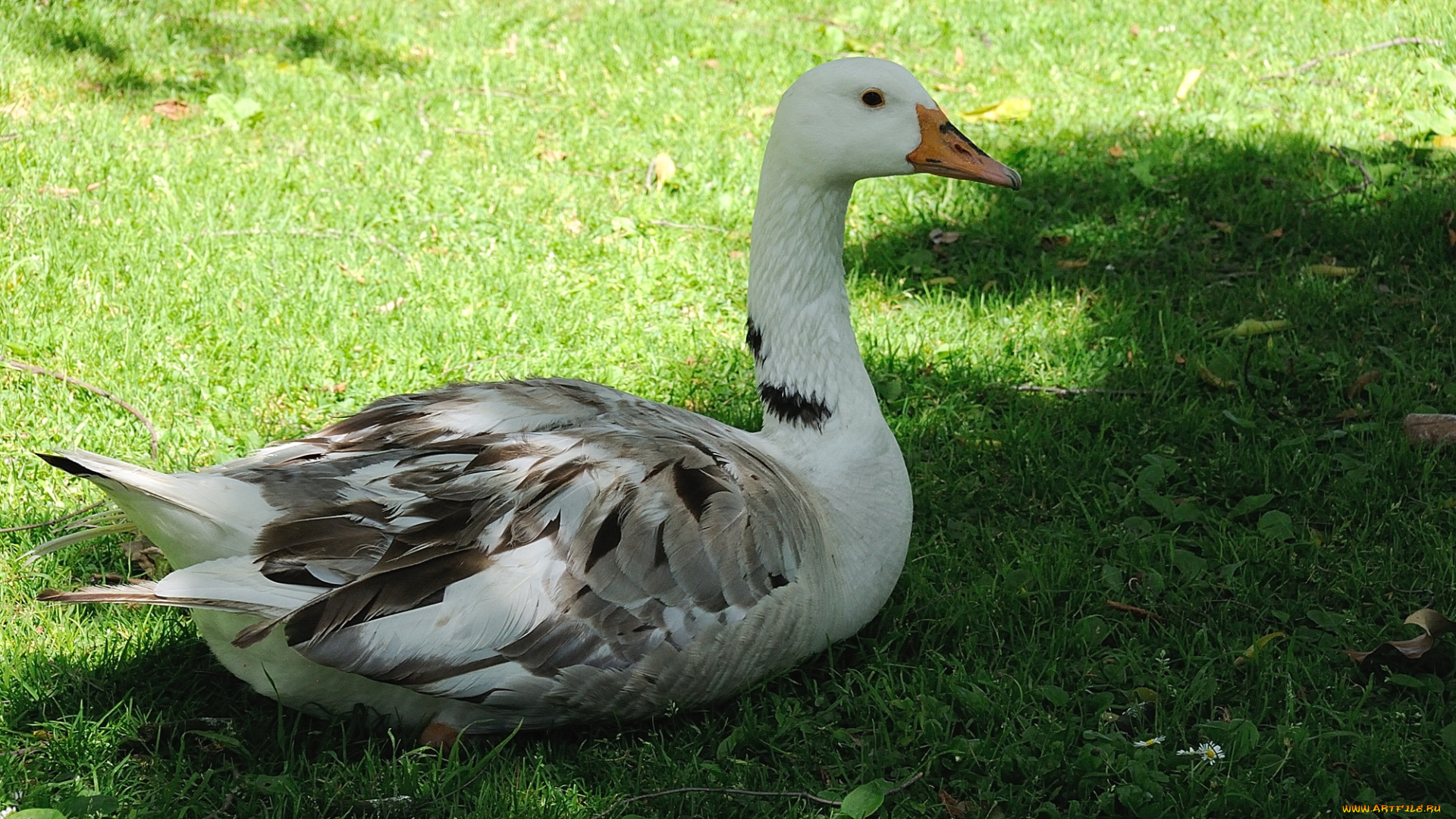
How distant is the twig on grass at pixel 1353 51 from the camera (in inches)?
305

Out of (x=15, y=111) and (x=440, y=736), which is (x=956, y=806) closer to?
(x=440, y=736)

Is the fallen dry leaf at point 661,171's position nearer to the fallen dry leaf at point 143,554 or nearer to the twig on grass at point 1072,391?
the twig on grass at point 1072,391

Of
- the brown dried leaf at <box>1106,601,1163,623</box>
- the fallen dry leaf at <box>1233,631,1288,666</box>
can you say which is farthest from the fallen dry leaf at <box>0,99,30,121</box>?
the fallen dry leaf at <box>1233,631,1288,666</box>

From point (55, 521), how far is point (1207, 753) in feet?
10.8

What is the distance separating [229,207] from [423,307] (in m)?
1.34

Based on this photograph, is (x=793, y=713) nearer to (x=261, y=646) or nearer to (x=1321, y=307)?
(x=261, y=646)

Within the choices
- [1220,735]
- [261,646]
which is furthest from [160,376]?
[1220,735]

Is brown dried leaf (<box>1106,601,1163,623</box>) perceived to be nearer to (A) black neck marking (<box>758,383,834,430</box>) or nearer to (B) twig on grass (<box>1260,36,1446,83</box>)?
(A) black neck marking (<box>758,383,834,430</box>)

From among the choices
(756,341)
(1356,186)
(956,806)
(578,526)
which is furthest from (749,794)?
(1356,186)

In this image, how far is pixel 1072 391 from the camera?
189 inches

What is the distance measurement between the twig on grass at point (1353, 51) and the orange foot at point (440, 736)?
6707mm

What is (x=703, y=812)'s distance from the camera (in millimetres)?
2871

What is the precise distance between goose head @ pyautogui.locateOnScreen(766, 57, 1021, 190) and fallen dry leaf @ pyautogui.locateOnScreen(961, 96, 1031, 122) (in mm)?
3935

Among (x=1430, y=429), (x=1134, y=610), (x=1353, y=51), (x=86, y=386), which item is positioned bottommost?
(x=1134, y=610)
